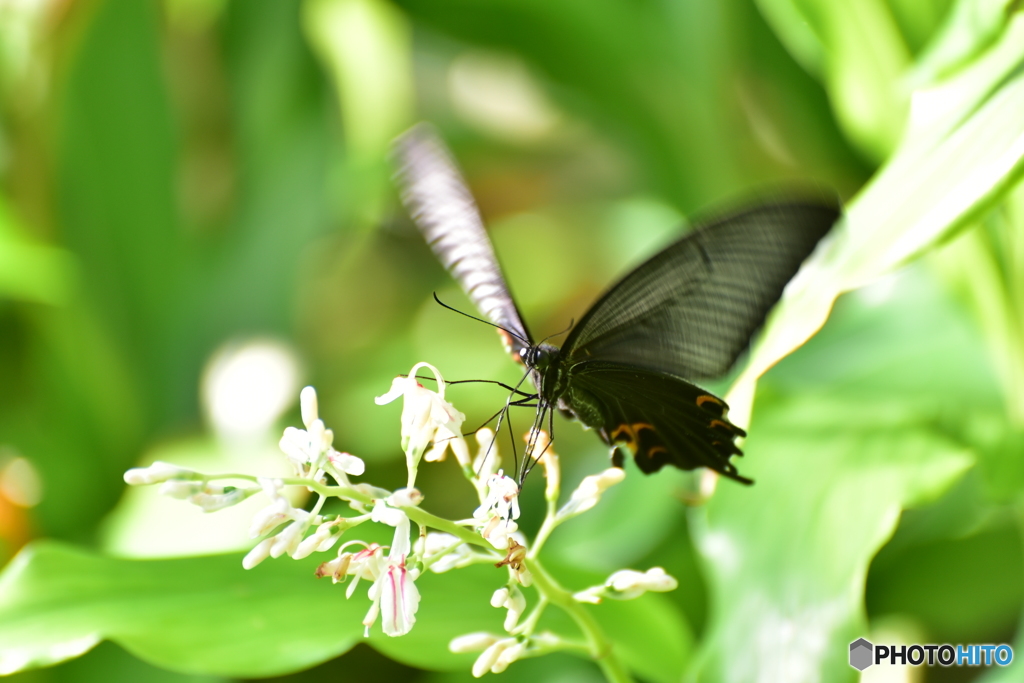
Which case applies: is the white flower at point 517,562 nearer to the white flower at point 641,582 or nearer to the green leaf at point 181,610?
the white flower at point 641,582

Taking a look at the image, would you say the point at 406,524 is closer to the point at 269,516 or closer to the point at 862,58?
the point at 269,516

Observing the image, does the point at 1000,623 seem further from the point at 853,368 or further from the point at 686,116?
the point at 686,116

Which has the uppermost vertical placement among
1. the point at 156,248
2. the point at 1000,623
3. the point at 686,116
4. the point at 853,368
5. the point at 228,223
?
the point at 686,116

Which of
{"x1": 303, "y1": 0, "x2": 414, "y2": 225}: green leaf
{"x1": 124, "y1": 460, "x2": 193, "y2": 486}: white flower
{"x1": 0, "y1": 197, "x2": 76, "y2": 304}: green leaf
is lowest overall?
{"x1": 124, "y1": 460, "x2": 193, "y2": 486}: white flower

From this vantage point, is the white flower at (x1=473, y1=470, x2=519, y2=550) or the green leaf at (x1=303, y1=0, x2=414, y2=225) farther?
the green leaf at (x1=303, y1=0, x2=414, y2=225)

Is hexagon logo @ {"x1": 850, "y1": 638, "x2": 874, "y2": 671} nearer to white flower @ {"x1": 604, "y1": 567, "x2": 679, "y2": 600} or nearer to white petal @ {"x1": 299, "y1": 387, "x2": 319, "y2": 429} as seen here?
white flower @ {"x1": 604, "y1": 567, "x2": 679, "y2": 600}

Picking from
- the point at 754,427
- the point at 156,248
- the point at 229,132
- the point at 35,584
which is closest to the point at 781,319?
the point at 754,427

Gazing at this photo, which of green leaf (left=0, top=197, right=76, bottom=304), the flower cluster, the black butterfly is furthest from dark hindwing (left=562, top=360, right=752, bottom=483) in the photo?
green leaf (left=0, top=197, right=76, bottom=304)
